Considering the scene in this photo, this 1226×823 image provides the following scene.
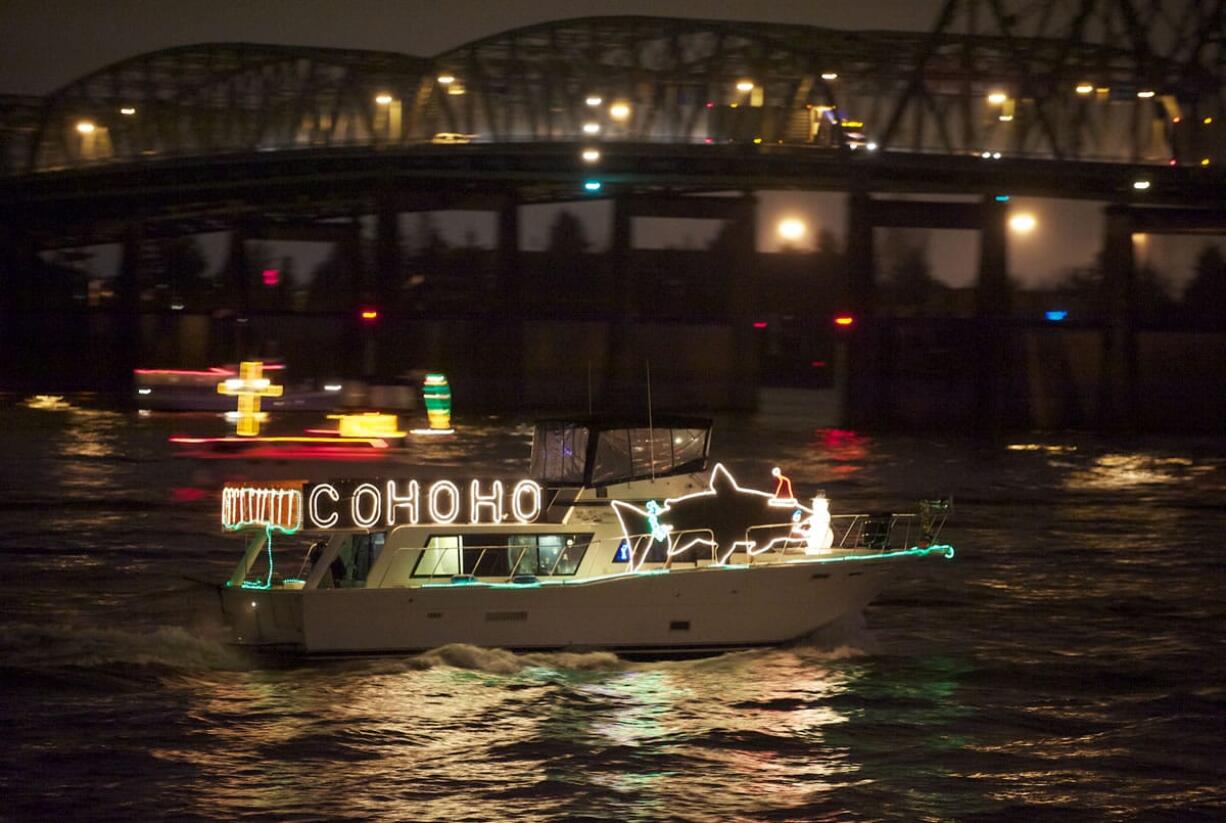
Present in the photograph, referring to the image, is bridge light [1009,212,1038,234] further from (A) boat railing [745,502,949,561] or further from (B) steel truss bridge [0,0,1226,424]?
(A) boat railing [745,502,949,561]

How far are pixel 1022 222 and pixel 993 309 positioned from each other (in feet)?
15.9

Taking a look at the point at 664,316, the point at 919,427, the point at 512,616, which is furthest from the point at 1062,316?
the point at 512,616

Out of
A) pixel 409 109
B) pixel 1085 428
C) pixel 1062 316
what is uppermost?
pixel 409 109

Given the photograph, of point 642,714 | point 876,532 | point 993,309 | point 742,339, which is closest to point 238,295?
point 742,339

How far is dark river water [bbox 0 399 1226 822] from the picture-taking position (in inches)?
608

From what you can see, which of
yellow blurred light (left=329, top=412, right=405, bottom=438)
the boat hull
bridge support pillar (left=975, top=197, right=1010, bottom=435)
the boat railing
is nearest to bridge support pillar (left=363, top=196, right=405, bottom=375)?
yellow blurred light (left=329, top=412, right=405, bottom=438)

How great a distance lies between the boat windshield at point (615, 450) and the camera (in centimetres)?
2120

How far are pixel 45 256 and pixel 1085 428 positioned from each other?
68.6 m

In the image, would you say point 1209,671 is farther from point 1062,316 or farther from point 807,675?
point 1062,316

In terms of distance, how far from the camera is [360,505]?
1986 cm

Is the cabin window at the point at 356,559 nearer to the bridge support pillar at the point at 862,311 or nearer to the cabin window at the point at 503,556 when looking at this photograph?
the cabin window at the point at 503,556

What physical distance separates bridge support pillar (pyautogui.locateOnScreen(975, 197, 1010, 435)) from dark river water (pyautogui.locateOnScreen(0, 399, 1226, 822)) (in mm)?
56460

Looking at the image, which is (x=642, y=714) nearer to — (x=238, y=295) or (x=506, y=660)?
(x=506, y=660)

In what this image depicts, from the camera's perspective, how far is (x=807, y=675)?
65.0 feet
